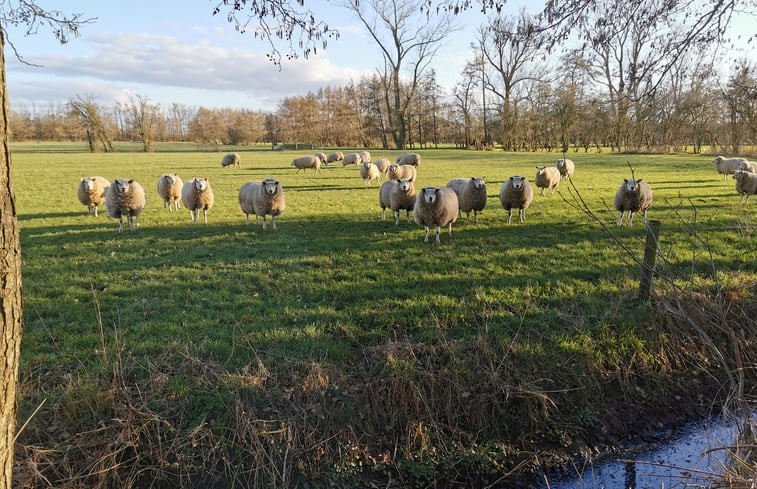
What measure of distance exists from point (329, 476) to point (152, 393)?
2076mm

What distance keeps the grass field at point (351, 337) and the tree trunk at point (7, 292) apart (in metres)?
1.98

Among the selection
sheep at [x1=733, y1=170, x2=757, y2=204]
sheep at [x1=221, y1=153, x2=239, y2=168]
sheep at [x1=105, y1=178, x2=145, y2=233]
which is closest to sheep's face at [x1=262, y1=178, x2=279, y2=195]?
sheep at [x1=105, y1=178, x2=145, y2=233]

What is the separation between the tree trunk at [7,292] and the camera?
219cm

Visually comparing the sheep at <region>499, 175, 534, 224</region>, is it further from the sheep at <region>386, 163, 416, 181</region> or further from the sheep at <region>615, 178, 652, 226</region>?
the sheep at <region>386, 163, 416, 181</region>

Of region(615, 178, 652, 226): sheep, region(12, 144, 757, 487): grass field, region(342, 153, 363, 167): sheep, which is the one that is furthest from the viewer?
region(342, 153, 363, 167): sheep

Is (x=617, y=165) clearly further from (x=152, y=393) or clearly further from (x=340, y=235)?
(x=152, y=393)

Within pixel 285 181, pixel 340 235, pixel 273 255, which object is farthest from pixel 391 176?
pixel 273 255

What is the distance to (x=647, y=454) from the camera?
4852 mm

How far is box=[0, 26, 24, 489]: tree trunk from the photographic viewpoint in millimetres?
2191

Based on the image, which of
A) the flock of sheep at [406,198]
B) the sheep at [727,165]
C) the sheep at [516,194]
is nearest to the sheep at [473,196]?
the flock of sheep at [406,198]

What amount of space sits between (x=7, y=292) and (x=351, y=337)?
156 inches

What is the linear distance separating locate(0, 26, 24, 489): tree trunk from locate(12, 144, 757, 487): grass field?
198 centimetres

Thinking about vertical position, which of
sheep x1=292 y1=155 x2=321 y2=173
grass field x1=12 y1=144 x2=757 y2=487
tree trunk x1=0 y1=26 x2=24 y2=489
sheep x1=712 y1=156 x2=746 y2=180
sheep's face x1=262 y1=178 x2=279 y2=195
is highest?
sheep x1=292 y1=155 x2=321 y2=173

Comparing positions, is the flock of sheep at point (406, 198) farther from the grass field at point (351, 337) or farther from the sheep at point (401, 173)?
the sheep at point (401, 173)
